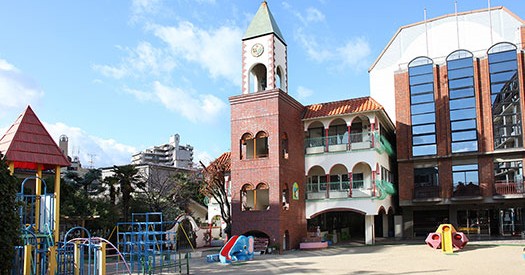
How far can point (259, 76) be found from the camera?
2900 centimetres

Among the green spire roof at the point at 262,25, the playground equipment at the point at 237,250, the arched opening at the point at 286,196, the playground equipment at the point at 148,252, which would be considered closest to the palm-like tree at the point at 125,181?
the playground equipment at the point at 148,252

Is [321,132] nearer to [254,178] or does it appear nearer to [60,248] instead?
[254,178]

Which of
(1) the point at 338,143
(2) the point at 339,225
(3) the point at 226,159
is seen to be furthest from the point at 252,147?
(2) the point at 339,225

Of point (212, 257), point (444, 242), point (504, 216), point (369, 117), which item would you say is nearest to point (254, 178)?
point (212, 257)

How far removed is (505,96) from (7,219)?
2836 centimetres

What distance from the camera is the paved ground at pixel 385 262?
17.2 meters

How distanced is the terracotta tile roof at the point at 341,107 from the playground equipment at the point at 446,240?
25.8 feet

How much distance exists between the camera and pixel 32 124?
1609 centimetres

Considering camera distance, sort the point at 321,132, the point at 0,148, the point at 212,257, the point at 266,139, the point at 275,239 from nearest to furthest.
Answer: the point at 0,148
the point at 212,257
the point at 275,239
the point at 266,139
the point at 321,132

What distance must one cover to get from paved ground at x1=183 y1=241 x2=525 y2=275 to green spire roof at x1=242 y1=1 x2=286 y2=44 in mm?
12475

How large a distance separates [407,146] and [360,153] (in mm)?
5502

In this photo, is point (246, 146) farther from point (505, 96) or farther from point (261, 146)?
point (505, 96)

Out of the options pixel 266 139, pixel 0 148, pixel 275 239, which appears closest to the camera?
pixel 0 148

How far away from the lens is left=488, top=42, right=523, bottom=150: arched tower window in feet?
97.1
